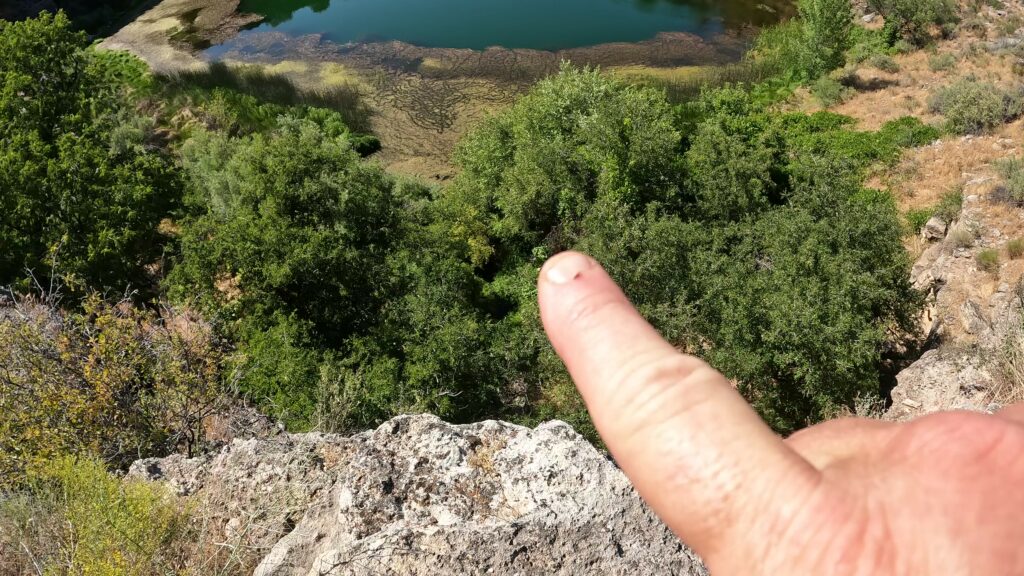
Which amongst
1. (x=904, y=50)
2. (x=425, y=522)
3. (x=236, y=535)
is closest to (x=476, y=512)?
(x=425, y=522)

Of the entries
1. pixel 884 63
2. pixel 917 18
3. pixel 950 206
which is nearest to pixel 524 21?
pixel 884 63

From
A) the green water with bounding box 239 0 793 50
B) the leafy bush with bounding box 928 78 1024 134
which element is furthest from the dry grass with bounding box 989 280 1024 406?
the green water with bounding box 239 0 793 50

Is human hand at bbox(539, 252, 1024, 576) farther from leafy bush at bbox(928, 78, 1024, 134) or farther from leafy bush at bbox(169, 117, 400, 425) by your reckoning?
leafy bush at bbox(928, 78, 1024, 134)

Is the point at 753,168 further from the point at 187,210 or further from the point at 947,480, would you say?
the point at 947,480

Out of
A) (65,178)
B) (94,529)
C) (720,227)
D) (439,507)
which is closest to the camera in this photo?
(439,507)

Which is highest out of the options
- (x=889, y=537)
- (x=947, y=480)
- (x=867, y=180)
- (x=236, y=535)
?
(x=947, y=480)

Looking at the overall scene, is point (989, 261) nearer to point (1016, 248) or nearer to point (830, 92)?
point (1016, 248)

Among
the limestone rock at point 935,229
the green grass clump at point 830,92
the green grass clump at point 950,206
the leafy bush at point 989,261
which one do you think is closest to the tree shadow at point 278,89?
the green grass clump at point 830,92
